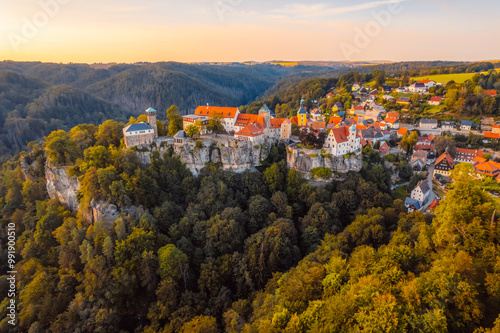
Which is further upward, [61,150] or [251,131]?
[251,131]

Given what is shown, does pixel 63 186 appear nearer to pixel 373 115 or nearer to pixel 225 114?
pixel 225 114

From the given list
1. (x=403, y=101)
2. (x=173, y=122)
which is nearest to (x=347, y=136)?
(x=173, y=122)

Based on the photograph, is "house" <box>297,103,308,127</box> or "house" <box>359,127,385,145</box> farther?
"house" <box>297,103,308,127</box>

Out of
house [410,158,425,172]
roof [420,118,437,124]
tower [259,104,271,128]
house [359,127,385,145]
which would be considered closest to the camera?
tower [259,104,271,128]

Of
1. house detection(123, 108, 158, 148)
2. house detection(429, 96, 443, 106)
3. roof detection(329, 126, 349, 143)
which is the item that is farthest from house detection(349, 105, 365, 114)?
house detection(123, 108, 158, 148)

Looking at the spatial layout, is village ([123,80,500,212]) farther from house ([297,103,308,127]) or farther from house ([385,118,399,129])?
house ([297,103,308,127])

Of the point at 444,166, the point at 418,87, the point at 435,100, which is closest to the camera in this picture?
the point at 444,166
